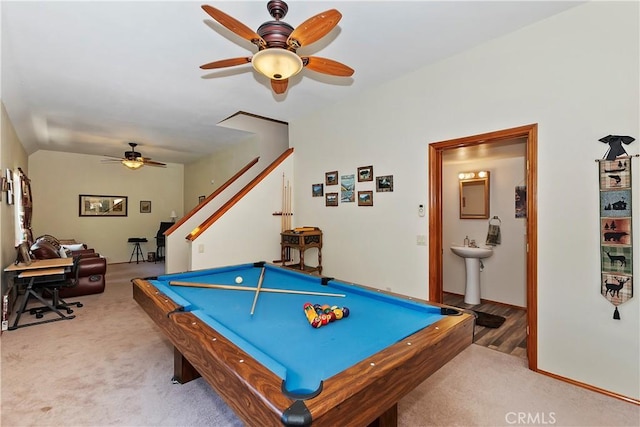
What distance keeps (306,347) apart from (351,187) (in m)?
2.91

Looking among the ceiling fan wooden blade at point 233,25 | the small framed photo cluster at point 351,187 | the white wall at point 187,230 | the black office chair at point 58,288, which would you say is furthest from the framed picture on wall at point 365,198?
the black office chair at point 58,288

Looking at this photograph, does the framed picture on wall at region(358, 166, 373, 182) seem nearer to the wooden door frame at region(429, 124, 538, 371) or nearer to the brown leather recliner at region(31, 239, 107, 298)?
the wooden door frame at region(429, 124, 538, 371)

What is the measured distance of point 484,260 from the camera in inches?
186

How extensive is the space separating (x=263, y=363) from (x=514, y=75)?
299 cm

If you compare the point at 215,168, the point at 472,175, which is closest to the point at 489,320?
the point at 472,175

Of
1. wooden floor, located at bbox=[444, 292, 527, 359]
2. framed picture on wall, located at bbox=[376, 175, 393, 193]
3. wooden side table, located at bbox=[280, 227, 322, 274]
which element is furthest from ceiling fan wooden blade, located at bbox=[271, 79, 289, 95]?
wooden floor, located at bbox=[444, 292, 527, 359]

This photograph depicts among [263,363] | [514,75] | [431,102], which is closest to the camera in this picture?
[263,363]

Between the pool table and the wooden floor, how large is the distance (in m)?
1.73

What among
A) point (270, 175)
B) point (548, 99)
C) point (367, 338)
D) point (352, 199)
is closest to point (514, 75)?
point (548, 99)

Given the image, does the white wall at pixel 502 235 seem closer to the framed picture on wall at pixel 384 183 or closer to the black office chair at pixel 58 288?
the framed picture on wall at pixel 384 183

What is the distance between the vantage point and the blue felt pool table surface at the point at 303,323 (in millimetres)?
1208

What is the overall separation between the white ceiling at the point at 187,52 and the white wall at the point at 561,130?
20 centimetres

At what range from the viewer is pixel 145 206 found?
8.66 metres

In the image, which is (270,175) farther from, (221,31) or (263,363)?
(263,363)
